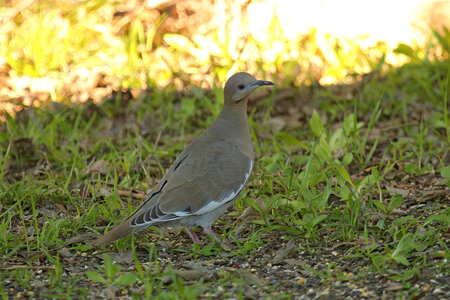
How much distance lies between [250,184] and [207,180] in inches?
28.8

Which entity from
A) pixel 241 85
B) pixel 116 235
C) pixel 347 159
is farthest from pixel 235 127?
pixel 116 235

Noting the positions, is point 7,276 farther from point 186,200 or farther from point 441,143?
point 441,143

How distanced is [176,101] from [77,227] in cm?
243

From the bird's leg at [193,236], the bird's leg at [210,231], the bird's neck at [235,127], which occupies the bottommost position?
the bird's leg at [193,236]

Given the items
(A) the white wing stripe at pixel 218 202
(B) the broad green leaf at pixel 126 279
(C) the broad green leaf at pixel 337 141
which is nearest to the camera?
(B) the broad green leaf at pixel 126 279

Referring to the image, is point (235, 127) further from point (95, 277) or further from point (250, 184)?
point (95, 277)

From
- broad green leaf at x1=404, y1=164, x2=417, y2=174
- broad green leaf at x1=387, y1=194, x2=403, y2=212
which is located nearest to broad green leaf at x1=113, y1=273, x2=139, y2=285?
broad green leaf at x1=387, y1=194, x2=403, y2=212

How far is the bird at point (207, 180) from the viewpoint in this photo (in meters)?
3.81

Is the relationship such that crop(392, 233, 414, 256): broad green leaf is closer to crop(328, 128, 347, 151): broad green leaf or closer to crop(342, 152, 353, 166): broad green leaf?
crop(342, 152, 353, 166): broad green leaf

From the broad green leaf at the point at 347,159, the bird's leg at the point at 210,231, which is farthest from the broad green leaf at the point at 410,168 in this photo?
the bird's leg at the point at 210,231

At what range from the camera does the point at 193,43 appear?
23.9 ft

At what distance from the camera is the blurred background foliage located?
650 cm

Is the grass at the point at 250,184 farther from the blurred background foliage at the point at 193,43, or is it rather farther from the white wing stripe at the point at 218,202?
the white wing stripe at the point at 218,202

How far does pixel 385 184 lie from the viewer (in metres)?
4.62
